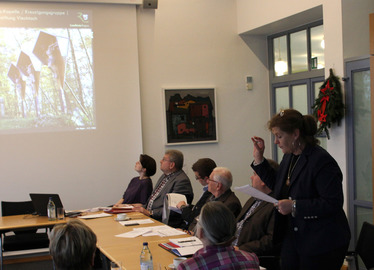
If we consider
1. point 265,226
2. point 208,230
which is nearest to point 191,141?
point 265,226

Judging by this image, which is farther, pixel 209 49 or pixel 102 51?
pixel 209 49

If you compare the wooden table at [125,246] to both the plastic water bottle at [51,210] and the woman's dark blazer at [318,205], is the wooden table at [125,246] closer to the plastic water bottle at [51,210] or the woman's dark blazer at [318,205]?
the plastic water bottle at [51,210]

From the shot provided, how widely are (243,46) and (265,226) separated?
4.95 metres

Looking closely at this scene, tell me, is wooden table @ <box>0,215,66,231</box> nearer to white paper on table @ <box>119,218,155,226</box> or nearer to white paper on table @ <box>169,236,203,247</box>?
white paper on table @ <box>119,218,155,226</box>

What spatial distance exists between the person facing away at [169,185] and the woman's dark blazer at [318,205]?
247 centimetres

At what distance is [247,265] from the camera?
2.42 metres

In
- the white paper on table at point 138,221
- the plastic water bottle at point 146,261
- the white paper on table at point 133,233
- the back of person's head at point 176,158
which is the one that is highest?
the back of person's head at point 176,158

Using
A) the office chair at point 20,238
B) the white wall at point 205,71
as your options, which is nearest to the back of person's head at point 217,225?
the office chair at point 20,238

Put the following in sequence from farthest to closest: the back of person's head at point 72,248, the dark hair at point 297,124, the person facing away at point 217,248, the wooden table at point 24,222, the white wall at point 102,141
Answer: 1. the white wall at point 102,141
2. the wooden table at point 24,222
3. the dark hair at point 297,124
4. the person facing away at point 217,248
5. the back of person's head at point 72,248

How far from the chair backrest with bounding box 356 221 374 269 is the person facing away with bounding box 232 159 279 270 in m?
0.76

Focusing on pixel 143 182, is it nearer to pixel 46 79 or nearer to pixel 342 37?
pixel 46 79

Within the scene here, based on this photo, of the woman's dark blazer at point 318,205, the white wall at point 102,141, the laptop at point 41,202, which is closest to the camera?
the woman's dark blazer at point 318,205

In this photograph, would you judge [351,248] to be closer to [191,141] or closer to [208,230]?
[191,141]

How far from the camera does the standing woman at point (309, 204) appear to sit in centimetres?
295
